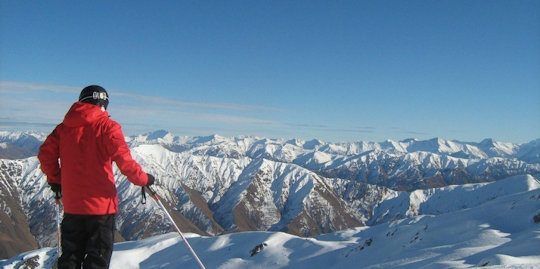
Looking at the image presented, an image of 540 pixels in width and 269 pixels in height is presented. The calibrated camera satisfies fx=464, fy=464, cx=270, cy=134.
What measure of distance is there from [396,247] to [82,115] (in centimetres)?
5375

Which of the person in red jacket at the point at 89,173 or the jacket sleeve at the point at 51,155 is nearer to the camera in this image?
the person in red jacket at the point at 89,173

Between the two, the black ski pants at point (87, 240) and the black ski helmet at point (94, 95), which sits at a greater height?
the black ski helmet at point (94, 95)

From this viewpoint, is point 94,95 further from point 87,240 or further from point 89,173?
point 87,240

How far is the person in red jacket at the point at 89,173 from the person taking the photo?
848 centimetres

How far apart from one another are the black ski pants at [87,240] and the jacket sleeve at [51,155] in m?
0.99

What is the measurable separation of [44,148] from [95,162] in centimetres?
123

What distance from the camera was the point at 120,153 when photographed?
8.34 m

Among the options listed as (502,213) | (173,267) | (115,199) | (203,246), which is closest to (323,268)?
(502,213)

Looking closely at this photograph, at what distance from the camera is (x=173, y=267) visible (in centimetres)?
8812

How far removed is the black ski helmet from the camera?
29.0 ft

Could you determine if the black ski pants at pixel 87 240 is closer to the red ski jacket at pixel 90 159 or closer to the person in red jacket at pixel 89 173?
the person in red jacket at pixel 89 173

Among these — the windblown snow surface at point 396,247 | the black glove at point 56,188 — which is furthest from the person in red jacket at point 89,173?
the windblown snow surface at point 396,247

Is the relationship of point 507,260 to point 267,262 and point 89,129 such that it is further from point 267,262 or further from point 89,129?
point 267,262

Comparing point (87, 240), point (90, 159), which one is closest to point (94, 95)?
point (90, 159)
